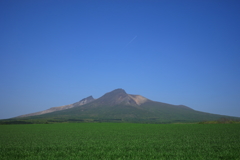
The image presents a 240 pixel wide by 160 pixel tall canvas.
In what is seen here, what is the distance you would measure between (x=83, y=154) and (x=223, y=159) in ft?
33.8

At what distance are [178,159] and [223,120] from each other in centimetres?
8252

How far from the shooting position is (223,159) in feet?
42.5

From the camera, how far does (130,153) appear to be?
14.9 metres

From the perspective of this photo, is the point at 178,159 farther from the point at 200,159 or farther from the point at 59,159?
the point at 59,159

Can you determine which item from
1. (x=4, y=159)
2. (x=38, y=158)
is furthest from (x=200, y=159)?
(x=4, y=159)

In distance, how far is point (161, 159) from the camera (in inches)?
499

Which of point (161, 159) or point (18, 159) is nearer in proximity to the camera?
point (161, 159)

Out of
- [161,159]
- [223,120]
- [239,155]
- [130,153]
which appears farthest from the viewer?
[223,120]

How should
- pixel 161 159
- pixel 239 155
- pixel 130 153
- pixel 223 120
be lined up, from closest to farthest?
pixel 161 159 < pixel 239 155 < pixel 130 153 < pixel 223 120

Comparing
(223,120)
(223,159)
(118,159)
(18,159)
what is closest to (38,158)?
(18,159)

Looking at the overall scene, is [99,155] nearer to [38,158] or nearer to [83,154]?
[83,154]

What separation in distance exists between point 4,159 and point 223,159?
52.1 feet

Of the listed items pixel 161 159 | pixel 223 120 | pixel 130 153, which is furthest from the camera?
pixel 223 120

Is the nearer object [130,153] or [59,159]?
[59,159]
